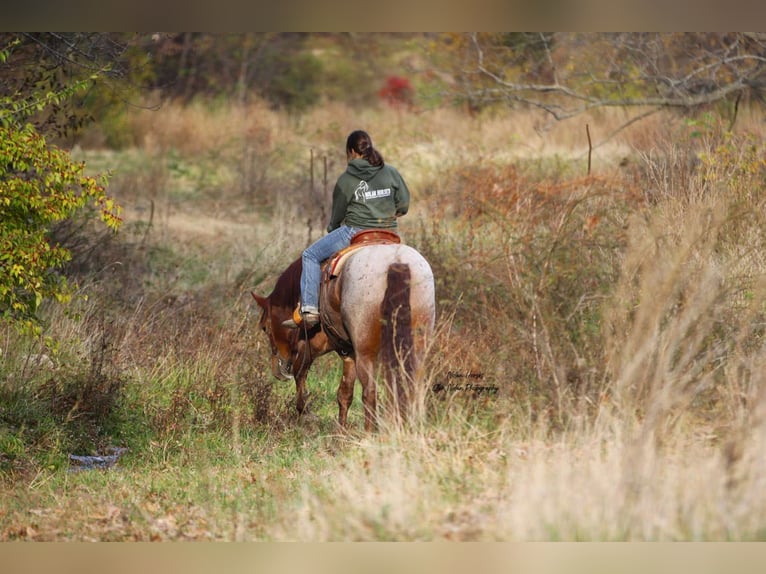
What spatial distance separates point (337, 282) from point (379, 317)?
649mm

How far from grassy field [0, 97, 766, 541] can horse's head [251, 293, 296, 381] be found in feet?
0.89

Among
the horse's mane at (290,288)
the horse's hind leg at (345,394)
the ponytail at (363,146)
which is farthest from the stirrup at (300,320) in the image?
the ponytail at (363,146)

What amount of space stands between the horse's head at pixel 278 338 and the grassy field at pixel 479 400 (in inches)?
10.6

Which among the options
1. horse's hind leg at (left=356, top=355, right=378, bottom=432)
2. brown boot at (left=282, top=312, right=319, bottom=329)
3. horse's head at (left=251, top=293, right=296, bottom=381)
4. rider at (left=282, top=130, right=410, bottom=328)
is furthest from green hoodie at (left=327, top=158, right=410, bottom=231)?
horse's head at (left=251, top=293, right=296, bottom=381)

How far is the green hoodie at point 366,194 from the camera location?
9.30 meters

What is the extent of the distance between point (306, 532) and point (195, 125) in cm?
1673

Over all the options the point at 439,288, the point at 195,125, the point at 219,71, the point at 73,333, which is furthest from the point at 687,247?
the point at 219,71

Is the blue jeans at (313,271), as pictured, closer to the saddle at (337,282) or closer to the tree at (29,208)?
the saddle at (337,282)

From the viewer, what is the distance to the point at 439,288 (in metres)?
→ 12.2

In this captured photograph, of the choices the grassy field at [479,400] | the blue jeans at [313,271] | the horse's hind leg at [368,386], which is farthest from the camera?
the blue jeans at [313,271]

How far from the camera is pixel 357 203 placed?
30.6 feet

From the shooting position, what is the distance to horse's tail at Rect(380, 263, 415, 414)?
838 centimetres

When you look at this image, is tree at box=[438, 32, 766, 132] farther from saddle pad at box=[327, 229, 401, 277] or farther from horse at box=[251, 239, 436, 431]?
horse at box=[251, 239, 436, 431]

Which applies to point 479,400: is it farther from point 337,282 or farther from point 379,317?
point 337,282
